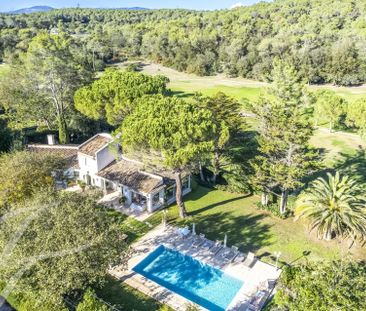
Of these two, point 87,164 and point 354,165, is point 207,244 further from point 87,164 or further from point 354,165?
point 354,165

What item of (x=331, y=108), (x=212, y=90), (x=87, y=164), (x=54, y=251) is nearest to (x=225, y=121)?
(x=87, y=164)

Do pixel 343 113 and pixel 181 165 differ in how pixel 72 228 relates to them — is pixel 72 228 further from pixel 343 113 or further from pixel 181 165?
pixel 343 113

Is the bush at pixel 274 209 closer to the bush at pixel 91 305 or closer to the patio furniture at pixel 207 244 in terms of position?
the patio furniture at pixel 207 244

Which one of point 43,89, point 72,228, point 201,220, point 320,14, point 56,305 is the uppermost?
point 320,14

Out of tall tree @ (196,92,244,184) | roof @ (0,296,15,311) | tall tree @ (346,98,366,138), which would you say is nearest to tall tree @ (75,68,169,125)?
tall tree @ (196,92,244,184)

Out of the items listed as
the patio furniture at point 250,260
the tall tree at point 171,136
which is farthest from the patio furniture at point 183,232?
the patio furniture at point 250,260

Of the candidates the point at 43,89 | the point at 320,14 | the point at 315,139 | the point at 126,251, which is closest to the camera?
the point at 126,251

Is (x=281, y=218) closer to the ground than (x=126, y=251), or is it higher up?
closer to the ground

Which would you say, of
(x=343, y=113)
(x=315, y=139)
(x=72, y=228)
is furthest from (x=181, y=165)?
(x=343, y=113)

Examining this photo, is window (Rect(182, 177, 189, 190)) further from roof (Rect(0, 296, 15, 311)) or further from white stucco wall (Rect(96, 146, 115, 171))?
roof (Rect(0, 296, 15, 311))
